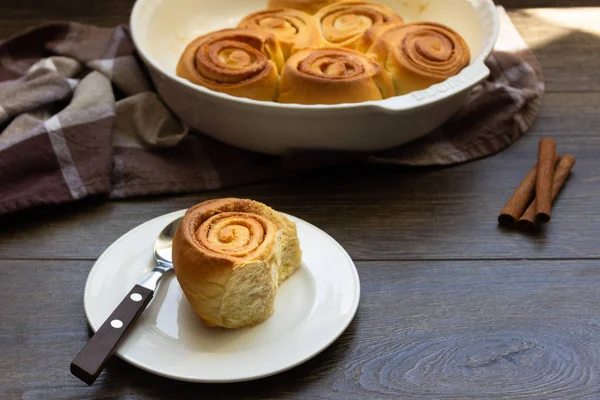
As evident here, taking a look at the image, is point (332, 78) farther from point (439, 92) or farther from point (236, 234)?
point (236, 234)

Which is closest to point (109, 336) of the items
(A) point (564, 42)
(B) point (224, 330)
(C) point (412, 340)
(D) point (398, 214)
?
(B) point (224, 330)

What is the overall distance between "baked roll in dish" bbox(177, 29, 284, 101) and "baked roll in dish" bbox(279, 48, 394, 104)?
0.03 m

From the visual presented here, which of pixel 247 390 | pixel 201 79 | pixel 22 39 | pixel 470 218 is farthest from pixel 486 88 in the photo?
pixel 22 39

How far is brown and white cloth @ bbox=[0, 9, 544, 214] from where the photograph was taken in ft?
3.62

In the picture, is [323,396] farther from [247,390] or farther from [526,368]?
[526,368]

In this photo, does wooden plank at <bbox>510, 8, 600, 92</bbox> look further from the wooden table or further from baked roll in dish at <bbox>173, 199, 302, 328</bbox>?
baked roll in dish at <bbox>173, 199, 302, 328</bbox>

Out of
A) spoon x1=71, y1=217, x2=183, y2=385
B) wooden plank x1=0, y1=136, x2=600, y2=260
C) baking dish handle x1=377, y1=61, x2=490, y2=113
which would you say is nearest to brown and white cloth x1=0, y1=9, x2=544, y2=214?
wooden plank x1=0, y1=136, x2=600, y2=260

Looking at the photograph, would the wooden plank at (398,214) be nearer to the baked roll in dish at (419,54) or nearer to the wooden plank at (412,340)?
the wooden plank at (412,340)

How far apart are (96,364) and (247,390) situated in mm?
156

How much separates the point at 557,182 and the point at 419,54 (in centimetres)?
28

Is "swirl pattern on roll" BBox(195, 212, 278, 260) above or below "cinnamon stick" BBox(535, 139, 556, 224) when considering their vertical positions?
above

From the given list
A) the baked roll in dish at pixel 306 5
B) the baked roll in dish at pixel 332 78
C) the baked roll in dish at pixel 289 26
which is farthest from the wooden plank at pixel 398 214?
the baked roll in dish at pixel 306 5

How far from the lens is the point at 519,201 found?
1.07m

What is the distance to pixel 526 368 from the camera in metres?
0.82
